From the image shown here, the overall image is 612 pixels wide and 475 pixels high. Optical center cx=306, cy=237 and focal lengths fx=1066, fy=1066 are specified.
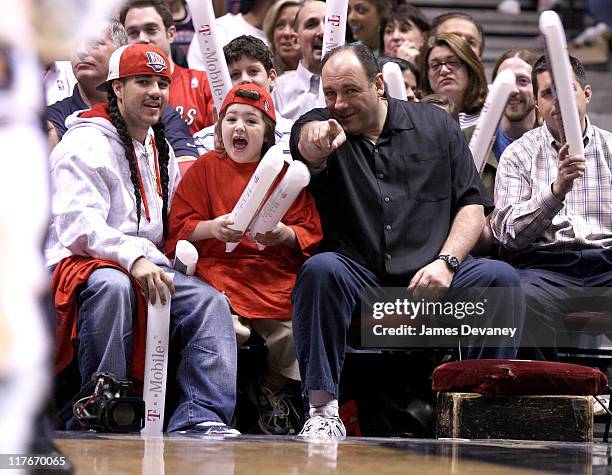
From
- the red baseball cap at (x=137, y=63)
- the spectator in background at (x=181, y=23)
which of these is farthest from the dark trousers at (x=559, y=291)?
the spectator in background at (x=181, y=23)

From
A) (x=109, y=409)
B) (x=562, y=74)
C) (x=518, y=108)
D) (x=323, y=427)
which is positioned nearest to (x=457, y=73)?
(x=518, y=108)

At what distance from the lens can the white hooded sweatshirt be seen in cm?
391

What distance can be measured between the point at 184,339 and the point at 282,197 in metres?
0.65

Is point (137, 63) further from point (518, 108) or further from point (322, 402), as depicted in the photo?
point (518, 108)

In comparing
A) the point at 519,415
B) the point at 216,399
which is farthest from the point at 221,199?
the point at 519,415

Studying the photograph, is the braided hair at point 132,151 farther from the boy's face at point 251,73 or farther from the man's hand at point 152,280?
the boy's face at point 251,73

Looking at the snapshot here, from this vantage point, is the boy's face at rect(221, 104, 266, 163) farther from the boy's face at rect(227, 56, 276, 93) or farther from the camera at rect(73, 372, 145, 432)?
the camera at rect(73, 372, 145, 432)

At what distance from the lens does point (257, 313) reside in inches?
163

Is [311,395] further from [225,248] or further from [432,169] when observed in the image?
[432,169]

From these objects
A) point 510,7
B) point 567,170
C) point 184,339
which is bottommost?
point 184,339

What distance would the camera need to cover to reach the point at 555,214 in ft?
14.5

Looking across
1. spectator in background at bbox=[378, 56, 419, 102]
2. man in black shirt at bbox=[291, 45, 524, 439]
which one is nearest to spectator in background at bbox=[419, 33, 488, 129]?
spectator in background at bbox=[378, 56, 419, 102]

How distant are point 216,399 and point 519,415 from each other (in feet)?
3.53

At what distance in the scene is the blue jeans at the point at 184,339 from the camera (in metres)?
3.77
